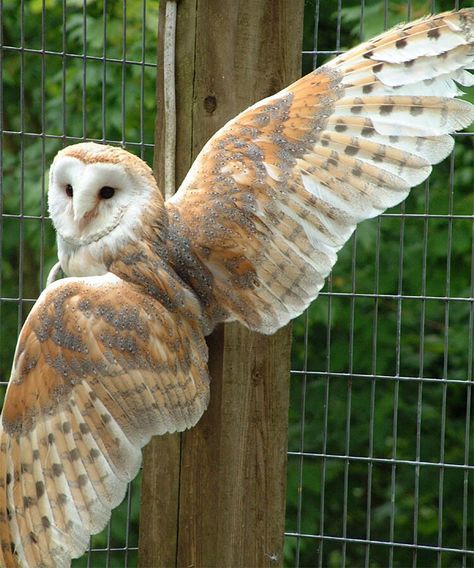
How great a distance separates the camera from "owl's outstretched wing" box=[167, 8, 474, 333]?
6.44ft

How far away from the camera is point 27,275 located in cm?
486

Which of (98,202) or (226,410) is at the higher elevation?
(98,202)

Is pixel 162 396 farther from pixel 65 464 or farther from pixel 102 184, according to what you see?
pixel 102 184

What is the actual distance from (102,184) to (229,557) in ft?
2.59

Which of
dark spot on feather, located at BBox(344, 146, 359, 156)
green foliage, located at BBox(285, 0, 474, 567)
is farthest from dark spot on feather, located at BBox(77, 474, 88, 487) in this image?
green foliage, located at BBox(285, 0, 474, 567)

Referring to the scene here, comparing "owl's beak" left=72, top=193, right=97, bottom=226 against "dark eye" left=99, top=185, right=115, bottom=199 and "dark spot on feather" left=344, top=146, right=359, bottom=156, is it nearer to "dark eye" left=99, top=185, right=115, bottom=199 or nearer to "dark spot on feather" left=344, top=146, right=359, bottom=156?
"dark eye" left=99, top=185, right=115, bottom=199

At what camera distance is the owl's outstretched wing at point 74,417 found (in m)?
1.77

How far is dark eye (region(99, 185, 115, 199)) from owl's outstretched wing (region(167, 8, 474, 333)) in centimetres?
14

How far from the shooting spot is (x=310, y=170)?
202 centimetres

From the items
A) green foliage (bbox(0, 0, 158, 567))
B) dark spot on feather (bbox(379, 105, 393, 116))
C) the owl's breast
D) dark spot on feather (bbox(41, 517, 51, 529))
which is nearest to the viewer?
dark spot on feather (bbox(41, 517, 51, 529))

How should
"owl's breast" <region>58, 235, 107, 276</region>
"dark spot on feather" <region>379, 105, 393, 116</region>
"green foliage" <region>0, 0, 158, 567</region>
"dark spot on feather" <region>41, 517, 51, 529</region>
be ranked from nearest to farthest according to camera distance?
"dark spot on feather" <region>41, 517, 51, 529</region>
"owl's breast" <region>58, 235, 107, 276</region>
"dark spot on feather" <region>379, 105, 393, 116</region>
"green foliage" <region>0, 0, 158, 567</region>

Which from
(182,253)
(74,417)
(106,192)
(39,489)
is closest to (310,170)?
(182,253)

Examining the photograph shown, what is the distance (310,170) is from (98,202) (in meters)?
0.44

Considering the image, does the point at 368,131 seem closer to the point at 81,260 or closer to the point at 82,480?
the point at 81,260
